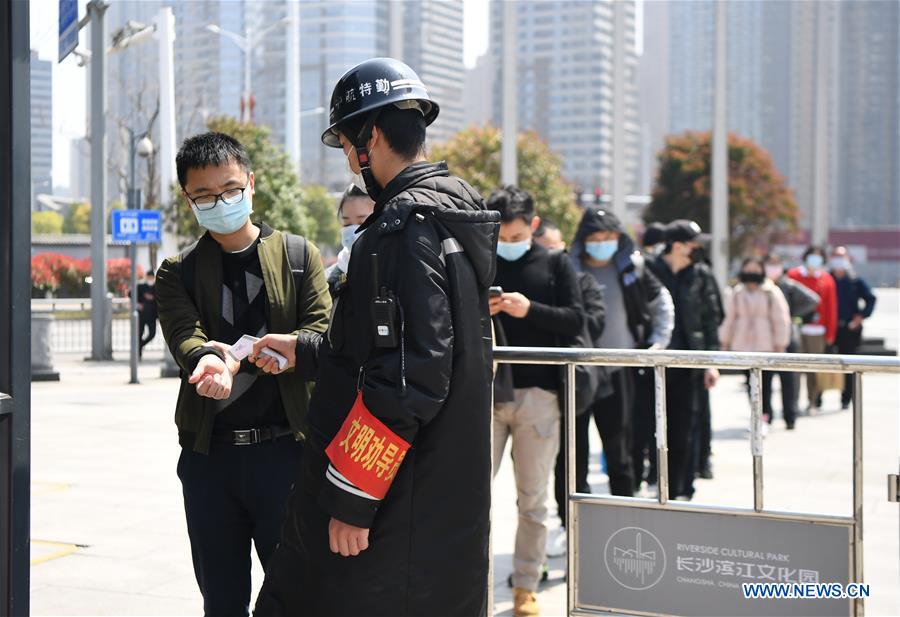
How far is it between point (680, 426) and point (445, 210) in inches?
202

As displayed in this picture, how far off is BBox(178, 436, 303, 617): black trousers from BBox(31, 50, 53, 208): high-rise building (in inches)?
36.9

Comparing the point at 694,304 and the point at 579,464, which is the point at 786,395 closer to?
the point at 694,304

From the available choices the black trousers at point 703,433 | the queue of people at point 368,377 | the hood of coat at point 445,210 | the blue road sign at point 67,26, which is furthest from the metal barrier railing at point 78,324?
the hood of coat at point 445,210

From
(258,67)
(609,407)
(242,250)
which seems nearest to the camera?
(242,250)

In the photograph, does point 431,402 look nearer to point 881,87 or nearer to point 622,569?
point 622,569

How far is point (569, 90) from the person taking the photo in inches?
4296

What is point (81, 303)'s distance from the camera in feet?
68.3

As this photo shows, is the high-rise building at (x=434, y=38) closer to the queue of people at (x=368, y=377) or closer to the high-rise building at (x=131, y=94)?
the high-rise building at (x=131, y=94)

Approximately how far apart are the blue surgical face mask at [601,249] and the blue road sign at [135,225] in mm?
11850

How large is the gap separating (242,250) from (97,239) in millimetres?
16974

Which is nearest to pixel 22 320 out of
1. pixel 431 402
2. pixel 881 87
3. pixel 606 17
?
pixel 431 402

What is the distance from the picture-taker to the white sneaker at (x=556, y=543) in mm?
6224

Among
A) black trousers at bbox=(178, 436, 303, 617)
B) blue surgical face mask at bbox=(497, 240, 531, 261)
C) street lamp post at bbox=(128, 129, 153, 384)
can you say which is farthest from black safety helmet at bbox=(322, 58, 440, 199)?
street lamp post at bbox=(128, 129, 153, 384)

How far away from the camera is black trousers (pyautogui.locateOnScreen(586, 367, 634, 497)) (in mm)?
6188
